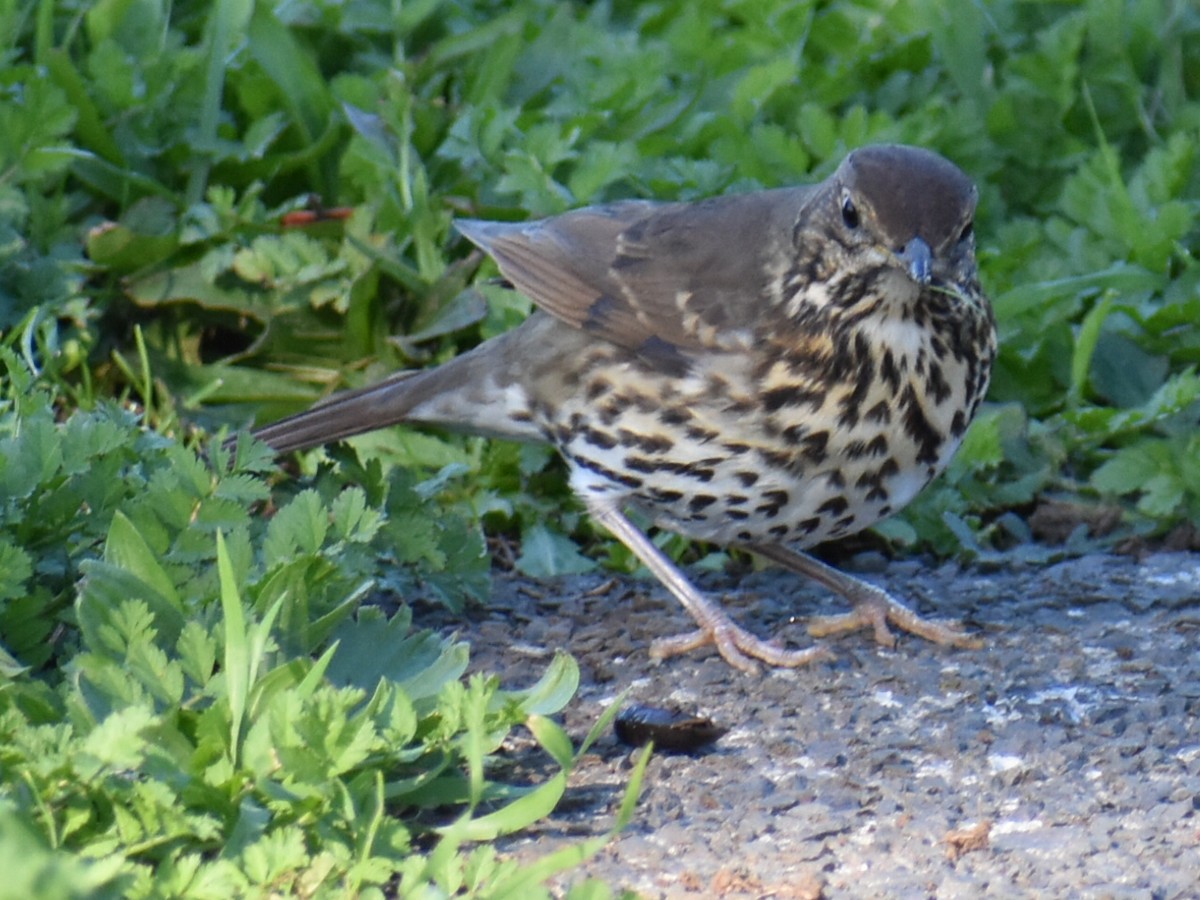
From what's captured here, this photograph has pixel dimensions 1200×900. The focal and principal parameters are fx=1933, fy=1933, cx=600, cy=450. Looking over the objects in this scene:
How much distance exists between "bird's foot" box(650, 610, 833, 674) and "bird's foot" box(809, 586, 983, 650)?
18 centimetres

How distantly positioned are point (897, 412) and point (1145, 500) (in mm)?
1059

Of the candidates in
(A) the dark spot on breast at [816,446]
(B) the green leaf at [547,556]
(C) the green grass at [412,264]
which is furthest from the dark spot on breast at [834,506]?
(B) the green leaf at [547,556]

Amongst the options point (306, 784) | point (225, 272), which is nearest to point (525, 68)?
point (225, 272)

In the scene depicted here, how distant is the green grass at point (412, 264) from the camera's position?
11.4 ft

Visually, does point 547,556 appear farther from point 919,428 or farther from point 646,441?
point 919,428

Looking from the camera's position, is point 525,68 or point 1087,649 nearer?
point 1087,649

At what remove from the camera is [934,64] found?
21.6 feet

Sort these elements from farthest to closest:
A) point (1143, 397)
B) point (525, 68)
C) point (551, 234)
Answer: point (525, 68) < point (1143, 397) < point (551, 234)

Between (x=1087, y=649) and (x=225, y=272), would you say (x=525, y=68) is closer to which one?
(x=225, y=272)

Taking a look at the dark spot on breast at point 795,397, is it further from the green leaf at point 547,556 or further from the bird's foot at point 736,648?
the green leaf at point 547,556

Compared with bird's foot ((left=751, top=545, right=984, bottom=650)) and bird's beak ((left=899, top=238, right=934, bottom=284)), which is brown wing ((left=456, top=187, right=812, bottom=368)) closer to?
bird's beak ((left=899, top=238, right=934, bottom=284))

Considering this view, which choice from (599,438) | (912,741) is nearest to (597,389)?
(599,438)

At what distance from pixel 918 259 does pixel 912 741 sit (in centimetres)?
96

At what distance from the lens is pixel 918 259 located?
388cm
